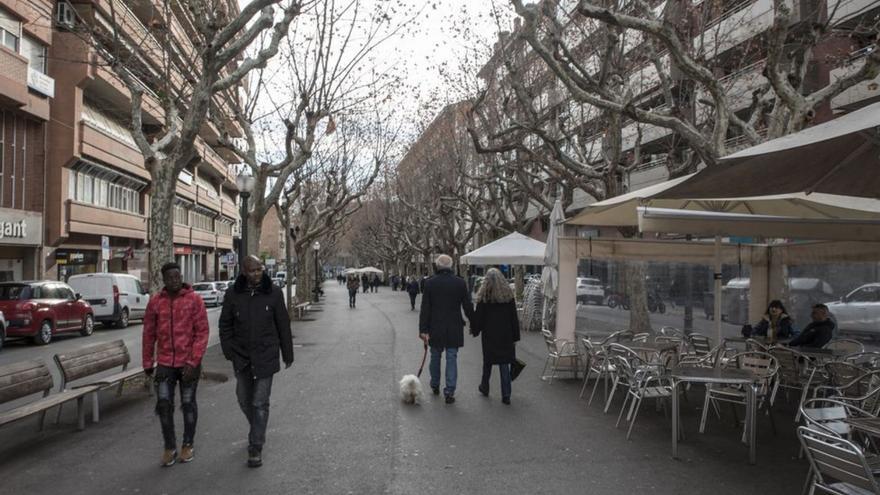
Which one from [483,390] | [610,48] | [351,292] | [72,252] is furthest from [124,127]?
[483,390]

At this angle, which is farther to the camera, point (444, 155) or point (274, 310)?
point (444, 155)

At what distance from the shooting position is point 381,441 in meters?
6.64

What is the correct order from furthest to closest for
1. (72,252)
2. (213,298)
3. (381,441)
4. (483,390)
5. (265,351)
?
(213,298) < (72,252) < (483,390) < (381,441) < (265,351)

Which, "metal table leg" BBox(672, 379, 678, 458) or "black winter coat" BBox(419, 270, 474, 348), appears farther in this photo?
"black winter coat" BBox(419, 270, 474, 348)

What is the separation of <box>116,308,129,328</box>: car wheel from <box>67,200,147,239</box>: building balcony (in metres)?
7.14

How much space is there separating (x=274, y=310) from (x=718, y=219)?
529cm

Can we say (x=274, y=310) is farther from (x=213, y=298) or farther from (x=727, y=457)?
(x=213, y=298)

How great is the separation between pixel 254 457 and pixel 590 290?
358 inches

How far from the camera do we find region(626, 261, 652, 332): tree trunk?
1339cm

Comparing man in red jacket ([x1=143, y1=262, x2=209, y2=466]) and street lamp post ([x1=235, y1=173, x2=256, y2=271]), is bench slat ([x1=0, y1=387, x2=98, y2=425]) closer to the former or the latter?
man in red jacket ([x1=143, y1=262, x2=209, y2=466])

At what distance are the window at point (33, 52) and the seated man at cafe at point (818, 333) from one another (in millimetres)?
26084

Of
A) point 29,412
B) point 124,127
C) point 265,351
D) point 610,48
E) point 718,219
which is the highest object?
point 124,127

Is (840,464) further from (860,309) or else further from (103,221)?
(103,221)

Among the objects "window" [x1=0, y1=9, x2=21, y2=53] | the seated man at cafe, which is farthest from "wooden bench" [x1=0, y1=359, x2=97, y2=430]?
"window" [x1=0, y1=9, x2=21, y2=53]
